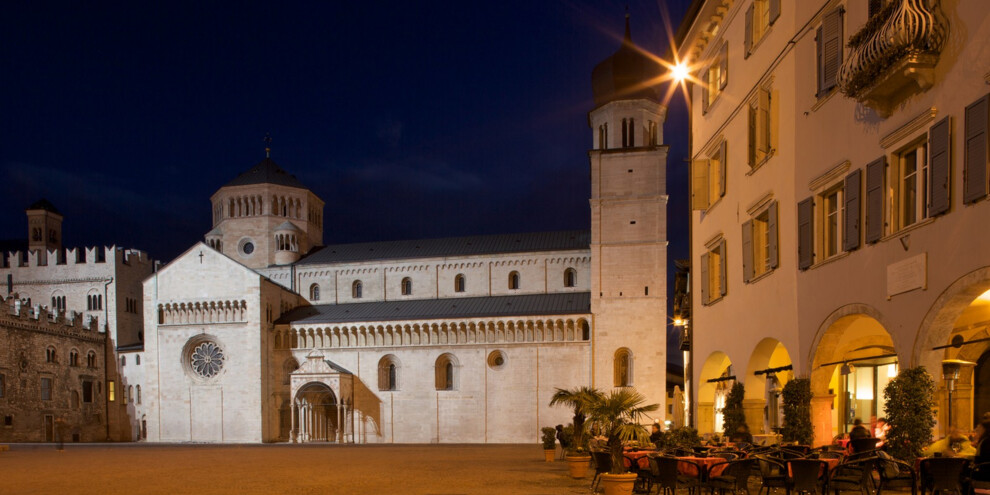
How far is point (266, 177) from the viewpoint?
62.4 metres

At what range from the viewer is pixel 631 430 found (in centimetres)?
1400

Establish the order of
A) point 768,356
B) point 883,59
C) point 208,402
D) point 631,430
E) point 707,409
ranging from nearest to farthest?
1. point 883,59
2. point 631,430
3. point 768,356
4. point 707,409
5. point 208,402

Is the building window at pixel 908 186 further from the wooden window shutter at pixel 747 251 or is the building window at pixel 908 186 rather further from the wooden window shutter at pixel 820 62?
the wooden window shutter at pixel 747 251

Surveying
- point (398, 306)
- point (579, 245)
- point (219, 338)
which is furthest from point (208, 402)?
point (579, 245)

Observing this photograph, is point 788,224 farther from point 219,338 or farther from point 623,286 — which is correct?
point 219,338

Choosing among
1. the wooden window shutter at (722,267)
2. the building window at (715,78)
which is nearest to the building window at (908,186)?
the wooden window shutter at (722,267)

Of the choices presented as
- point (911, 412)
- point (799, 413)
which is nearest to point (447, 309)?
point (799, 413)

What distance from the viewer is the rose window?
5500 centimetres

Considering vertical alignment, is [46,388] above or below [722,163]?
above

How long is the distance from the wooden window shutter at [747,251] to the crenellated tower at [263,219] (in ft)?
155

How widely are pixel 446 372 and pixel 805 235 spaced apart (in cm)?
3986

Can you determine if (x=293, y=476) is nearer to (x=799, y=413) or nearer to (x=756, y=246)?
(x=799, y=413)

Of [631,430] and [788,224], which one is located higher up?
[788,224]

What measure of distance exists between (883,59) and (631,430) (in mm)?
6959
